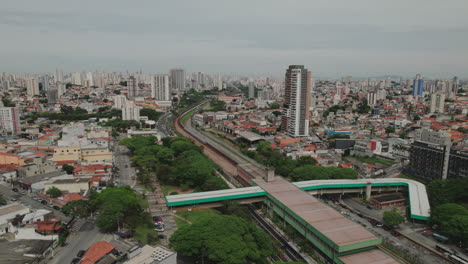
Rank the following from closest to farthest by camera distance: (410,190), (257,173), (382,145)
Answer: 1. (410,190)
2. (257,173)
3. (382,145)

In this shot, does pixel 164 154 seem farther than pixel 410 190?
Yes

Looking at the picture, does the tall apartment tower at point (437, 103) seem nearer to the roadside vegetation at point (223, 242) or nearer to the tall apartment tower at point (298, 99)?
the tall apartment tower at point (298, 99)

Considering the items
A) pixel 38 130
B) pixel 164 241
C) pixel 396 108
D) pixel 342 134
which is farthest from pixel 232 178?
pixel 396 108

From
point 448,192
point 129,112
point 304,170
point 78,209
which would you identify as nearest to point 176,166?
point 78,209

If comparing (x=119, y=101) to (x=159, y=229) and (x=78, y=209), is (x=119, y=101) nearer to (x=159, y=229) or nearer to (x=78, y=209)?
(x=78, y=209)

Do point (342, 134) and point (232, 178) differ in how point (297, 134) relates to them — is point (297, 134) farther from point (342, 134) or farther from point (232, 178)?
point (232, 178)

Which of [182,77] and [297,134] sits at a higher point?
[182,77]
